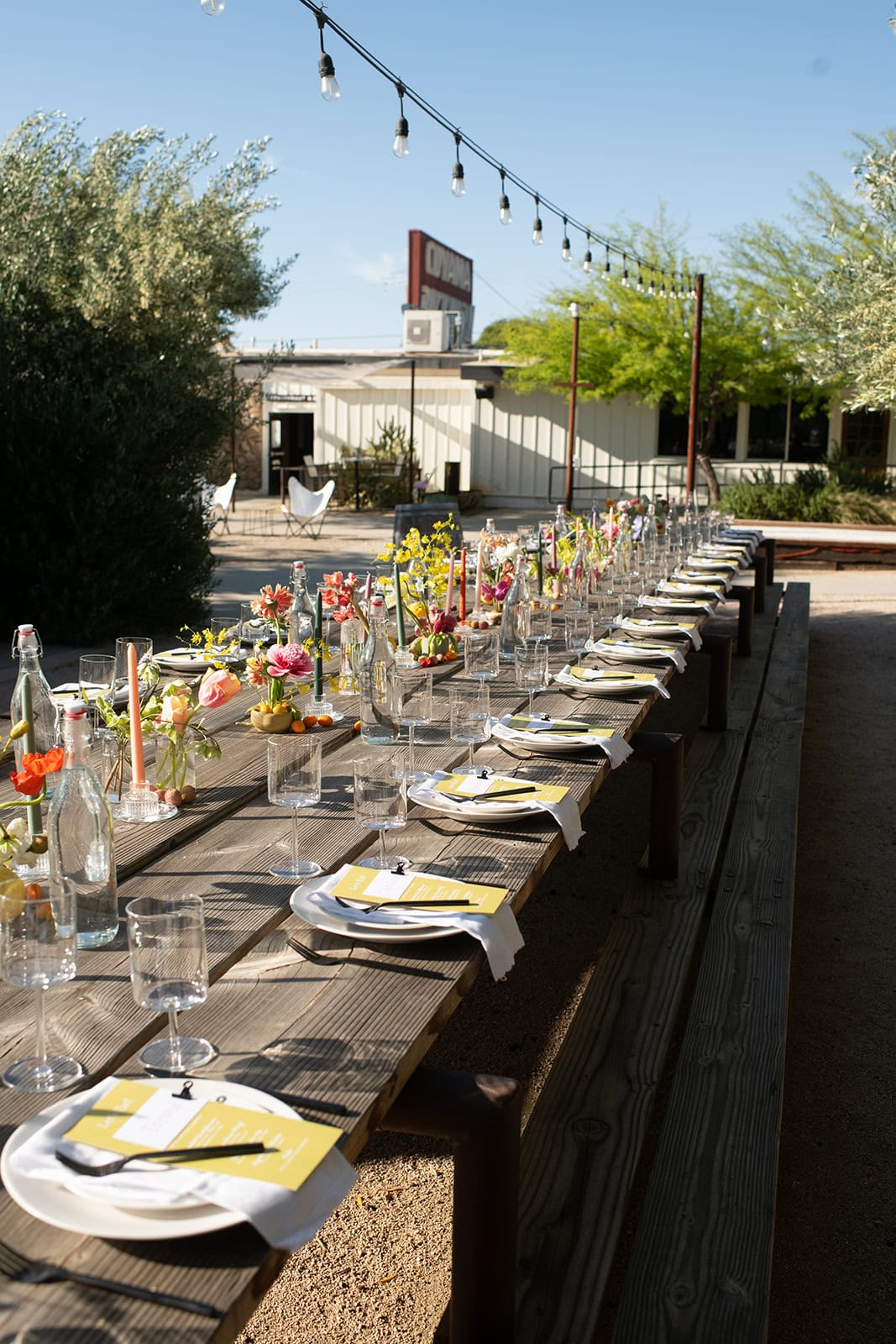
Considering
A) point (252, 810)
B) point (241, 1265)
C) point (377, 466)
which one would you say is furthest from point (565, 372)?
point (241, 1265)

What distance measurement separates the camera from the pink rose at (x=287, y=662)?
317cm

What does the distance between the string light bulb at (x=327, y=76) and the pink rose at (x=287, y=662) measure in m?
3.61

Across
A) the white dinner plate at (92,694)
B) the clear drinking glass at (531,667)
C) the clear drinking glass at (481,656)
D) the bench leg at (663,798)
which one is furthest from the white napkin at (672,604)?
the white dinner plate at (92,694)

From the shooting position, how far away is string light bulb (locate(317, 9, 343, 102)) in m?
5.66

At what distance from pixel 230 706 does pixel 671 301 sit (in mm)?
21429

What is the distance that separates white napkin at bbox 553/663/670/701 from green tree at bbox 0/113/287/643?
213 inches

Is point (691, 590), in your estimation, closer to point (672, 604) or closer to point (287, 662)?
point (672, 604)

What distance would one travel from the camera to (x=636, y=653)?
4.41 meters

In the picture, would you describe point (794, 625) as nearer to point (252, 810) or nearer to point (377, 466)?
point (252, 810)

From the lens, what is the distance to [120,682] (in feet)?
10.6

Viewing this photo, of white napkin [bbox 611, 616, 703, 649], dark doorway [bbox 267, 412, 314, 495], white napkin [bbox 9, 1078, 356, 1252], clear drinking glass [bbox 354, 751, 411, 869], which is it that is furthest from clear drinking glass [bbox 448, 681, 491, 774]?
dark doorway [bbox 267, 412, 314, 495]

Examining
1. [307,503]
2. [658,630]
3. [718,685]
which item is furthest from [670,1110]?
[307,503]

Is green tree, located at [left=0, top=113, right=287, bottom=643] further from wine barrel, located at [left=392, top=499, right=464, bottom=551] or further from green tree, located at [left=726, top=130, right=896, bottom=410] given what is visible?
green tree, located at [left=726, top=130, right=896, bottom=410]

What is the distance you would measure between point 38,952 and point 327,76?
5228mm
